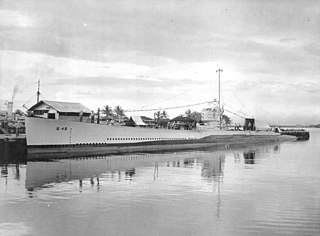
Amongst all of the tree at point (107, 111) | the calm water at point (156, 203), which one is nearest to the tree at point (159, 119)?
the tree at point (107, 111)

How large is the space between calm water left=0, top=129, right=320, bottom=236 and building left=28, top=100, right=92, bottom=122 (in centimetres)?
2028

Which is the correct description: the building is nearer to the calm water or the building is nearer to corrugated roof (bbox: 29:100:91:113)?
corrugated roof (bbox: 29:100:91:113)

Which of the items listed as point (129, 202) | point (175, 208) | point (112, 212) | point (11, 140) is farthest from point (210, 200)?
point (11, 140)

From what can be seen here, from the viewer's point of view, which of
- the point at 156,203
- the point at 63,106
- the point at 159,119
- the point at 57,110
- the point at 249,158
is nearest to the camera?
the point at 156,203

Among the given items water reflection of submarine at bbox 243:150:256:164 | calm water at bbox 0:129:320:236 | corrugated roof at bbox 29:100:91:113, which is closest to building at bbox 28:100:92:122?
corrugated roof at bbox 29:100:91:113

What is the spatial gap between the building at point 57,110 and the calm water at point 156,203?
20.3 meters

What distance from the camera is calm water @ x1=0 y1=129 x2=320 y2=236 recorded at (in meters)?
10.9

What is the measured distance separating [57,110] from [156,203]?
31.2 m

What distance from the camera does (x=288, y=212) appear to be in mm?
13016

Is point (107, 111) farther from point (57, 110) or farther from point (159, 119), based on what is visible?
point (57, 110)

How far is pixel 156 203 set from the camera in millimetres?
14023

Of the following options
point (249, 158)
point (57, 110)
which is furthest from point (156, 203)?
point (57, 110)

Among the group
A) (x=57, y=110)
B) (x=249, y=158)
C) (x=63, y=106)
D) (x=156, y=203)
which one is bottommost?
(x=156, y=203)

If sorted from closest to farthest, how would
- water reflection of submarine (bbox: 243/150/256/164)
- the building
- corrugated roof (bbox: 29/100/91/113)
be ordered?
1. water reflection of submarine (bbox: 243/150/256/164)
2. the building
3. corrugated roof (bbox: 29/100/91/113)
